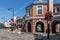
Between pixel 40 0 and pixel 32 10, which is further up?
pixel 40 0

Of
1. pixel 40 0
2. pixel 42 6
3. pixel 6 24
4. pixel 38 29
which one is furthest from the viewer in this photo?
pixel 6 24

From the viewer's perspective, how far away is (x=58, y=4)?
41.1 m

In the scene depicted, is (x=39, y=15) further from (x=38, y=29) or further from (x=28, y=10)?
(x=38, y=29)

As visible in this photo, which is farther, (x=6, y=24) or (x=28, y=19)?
(x=6, y=24)

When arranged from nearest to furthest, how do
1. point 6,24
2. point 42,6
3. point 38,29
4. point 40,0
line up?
point 42,6
point 40,0
point 38,29
point 6,24

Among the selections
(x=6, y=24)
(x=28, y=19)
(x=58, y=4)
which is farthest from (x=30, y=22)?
(x=6, y=24)

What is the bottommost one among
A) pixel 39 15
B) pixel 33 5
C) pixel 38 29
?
pixel 38 29

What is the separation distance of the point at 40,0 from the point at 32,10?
3610mm

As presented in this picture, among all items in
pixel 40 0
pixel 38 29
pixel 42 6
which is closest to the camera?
pixel 42 6

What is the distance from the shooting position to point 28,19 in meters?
40.1

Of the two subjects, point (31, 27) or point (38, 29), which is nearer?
point (31, 27)

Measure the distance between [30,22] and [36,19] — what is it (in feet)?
6.20

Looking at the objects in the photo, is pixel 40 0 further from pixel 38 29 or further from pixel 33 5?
pixel 38 29

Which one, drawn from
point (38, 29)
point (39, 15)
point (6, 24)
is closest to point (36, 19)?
point (39, 15)
